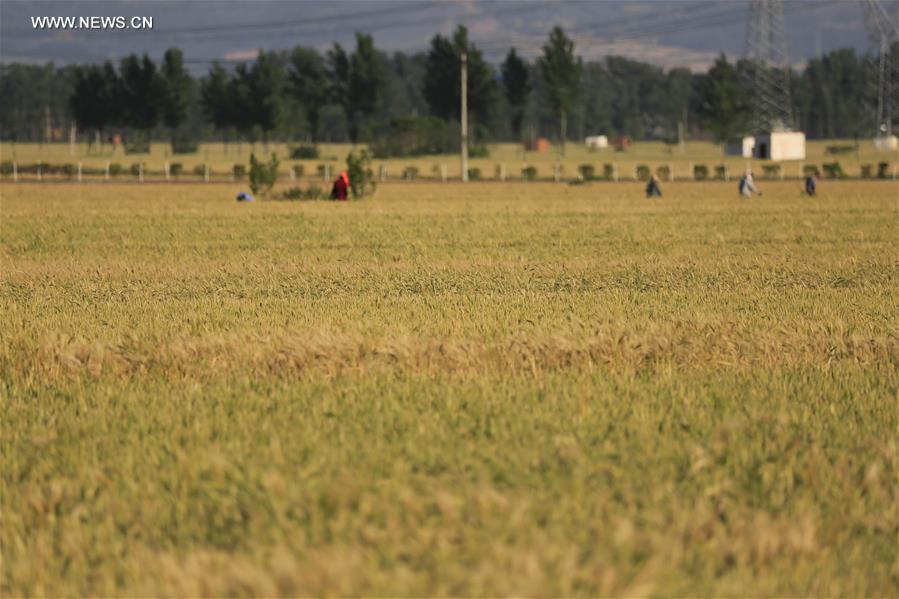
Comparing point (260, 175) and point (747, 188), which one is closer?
point (260, 175)

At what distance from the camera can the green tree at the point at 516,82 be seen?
395 ft

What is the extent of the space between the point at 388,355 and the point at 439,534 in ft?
15.5

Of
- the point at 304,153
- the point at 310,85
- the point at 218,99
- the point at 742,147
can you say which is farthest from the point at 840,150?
the point at 218,99

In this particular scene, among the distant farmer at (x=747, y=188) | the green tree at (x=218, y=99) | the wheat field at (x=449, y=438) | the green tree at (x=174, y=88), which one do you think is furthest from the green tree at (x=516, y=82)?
the wheat field at (x=449, y=438)

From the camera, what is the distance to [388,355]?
381 inches

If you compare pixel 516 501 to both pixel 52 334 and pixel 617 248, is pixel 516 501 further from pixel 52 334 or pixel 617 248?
pixel 617 248

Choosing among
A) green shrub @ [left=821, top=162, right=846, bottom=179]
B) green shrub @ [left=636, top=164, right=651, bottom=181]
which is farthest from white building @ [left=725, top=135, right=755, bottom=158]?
green shrub @ [left=636, top=164, right=651, bottom=181]

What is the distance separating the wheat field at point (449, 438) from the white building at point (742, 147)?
4272 inches

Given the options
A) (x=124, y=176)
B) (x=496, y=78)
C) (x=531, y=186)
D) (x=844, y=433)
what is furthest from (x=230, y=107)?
(x=844, y=433)

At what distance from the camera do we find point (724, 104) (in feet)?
377

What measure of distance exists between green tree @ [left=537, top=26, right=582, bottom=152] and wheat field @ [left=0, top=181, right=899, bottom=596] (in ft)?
333

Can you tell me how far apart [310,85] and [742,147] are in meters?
44.9

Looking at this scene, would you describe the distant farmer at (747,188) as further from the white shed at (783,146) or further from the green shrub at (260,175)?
the white shed at (783,146)

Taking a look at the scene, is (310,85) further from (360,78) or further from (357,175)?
(357,175)
